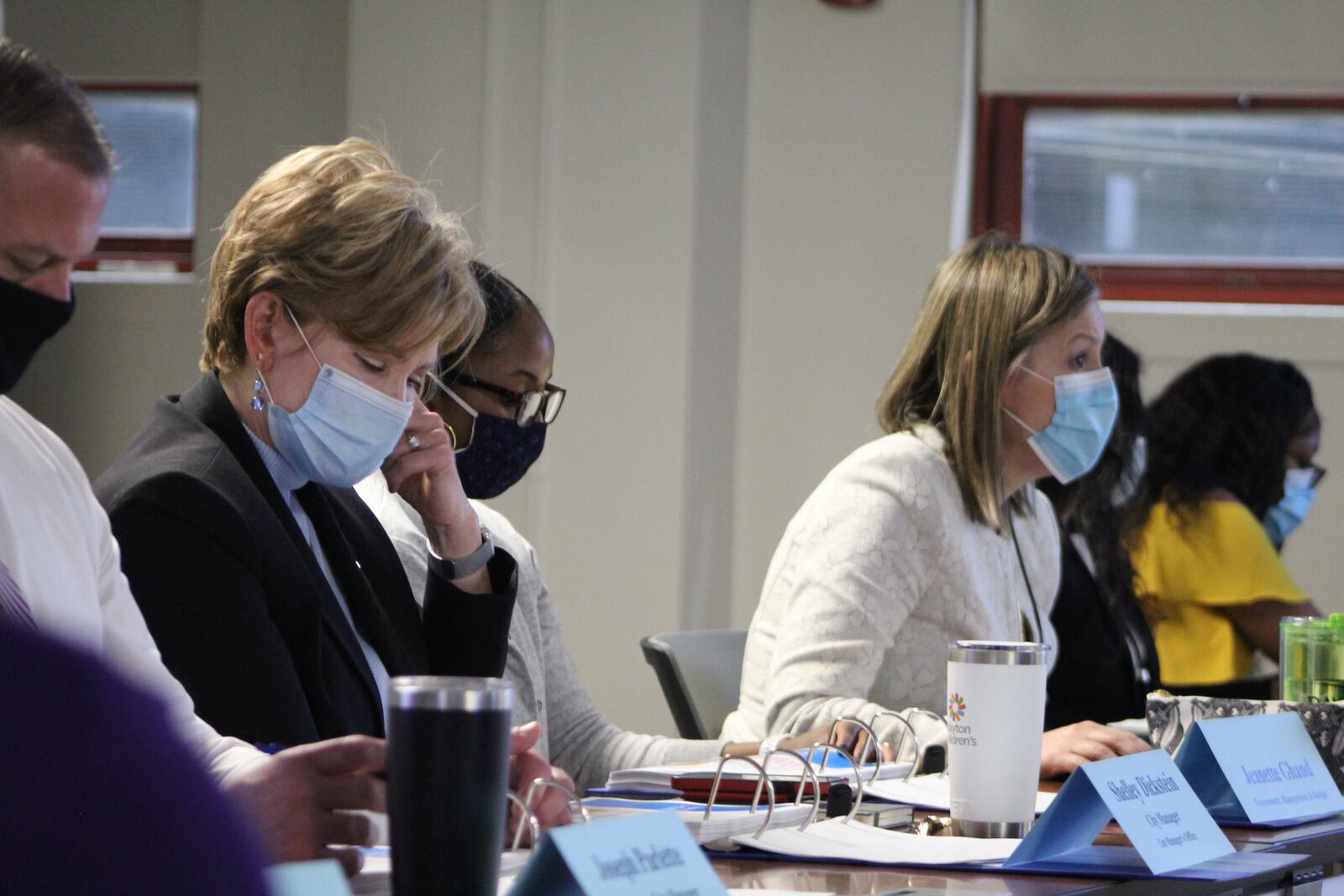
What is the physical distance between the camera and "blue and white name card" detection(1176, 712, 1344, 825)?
1.47m

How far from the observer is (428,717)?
2.47ft

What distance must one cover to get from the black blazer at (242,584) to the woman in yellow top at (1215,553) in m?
2.26

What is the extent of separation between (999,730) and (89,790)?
1.07 metres

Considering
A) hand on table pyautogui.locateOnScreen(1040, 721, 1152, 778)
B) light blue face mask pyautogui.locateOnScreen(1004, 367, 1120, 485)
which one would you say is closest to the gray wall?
light blue face mask pyautogui.locateOnScreen(1004, 367, 1120, 485)

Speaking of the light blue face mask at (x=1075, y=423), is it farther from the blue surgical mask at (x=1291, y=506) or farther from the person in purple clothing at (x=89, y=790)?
the person in purple clothing at (x=89, y=790)

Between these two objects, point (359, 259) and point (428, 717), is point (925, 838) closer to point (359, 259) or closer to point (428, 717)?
point (428, 717)

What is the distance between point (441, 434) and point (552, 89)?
231 centimetres

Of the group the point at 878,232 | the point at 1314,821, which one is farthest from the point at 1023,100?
the point at 1314,821

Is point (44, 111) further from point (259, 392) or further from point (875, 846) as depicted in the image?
point (875, 846)

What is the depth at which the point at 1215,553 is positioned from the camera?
372cm

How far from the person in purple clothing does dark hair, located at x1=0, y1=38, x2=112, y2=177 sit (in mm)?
967

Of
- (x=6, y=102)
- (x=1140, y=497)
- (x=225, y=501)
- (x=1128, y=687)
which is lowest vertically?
(x=1128, y=687)

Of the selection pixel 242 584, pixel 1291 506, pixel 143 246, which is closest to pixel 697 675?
pixel 242 584

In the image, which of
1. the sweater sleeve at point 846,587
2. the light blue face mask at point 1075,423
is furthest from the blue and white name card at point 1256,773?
the light blue face mask at point 1075,423
